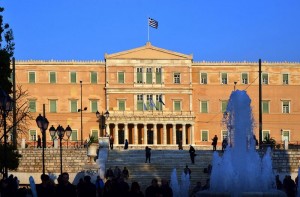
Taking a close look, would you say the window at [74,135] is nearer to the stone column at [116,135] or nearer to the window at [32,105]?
the stone column at [116,135]

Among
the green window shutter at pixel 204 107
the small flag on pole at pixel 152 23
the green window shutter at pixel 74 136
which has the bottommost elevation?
the green window shutter at pixel 74 136

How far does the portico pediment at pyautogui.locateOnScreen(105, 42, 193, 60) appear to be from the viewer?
6500cm

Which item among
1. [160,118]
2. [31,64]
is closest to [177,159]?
[160,118]

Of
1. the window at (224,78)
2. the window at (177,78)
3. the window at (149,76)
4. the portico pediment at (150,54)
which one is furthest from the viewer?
the window at (224,78)

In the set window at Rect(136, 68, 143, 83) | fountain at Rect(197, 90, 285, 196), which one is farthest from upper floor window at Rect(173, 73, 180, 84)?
fountain at Rect(197, 90, 285, 196)

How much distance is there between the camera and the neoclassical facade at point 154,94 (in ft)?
210

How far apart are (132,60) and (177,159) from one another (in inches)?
977

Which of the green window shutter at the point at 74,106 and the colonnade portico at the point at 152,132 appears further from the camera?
the green window shutter at the point at 74,106

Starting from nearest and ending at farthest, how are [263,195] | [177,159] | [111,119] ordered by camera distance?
[263,195] → [177,159] → [111,119]

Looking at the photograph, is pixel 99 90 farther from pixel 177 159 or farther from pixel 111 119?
pixel 177 159

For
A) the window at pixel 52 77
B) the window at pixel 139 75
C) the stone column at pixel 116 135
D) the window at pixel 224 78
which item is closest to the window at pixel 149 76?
the window at pixel 139 75

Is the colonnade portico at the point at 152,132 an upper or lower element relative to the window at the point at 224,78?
lower

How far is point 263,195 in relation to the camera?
14.3 m

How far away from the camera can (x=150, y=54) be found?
65.4m
